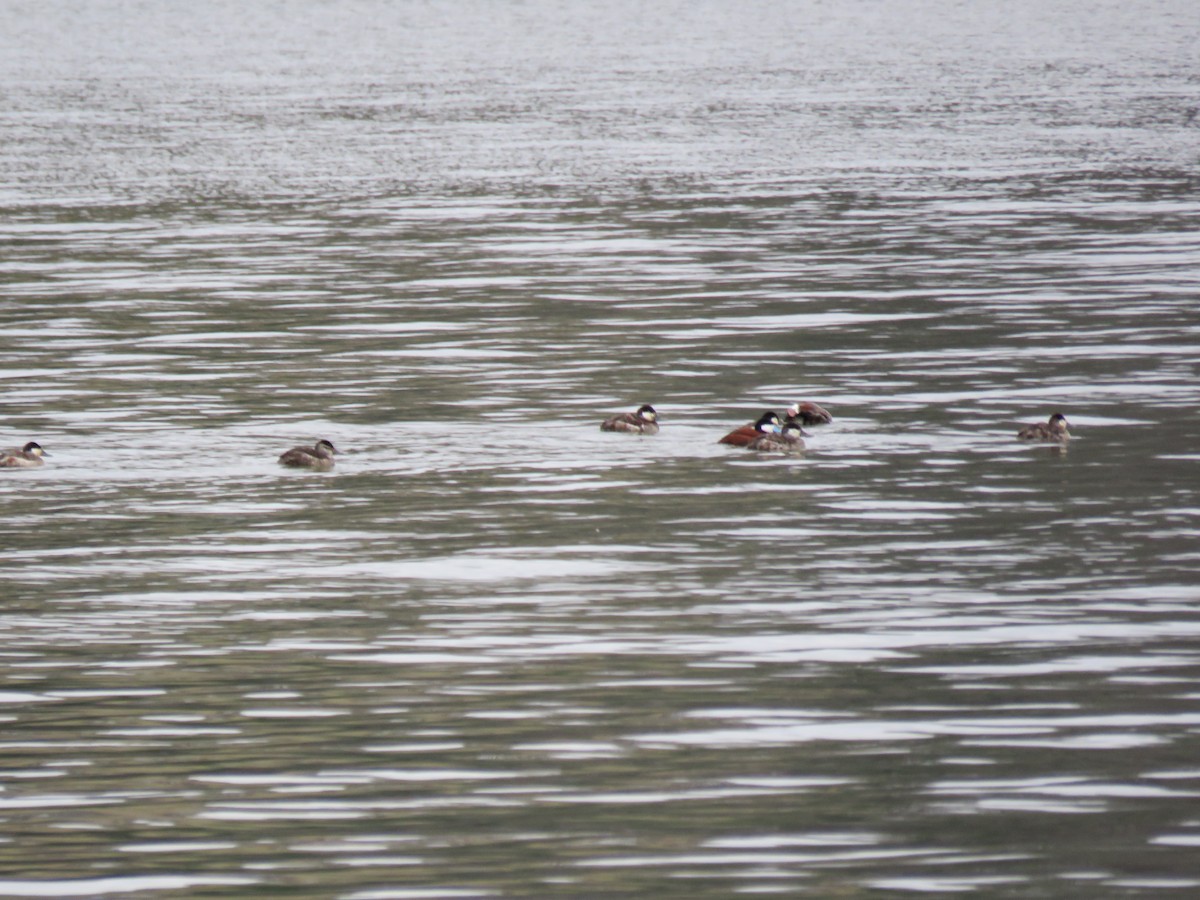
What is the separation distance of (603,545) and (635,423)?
15.5 feet

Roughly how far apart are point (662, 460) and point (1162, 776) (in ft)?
33.5

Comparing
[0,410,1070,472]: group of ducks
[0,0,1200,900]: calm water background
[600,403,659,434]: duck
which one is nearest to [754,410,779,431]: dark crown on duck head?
[0,410,1070,472]: group of ducks

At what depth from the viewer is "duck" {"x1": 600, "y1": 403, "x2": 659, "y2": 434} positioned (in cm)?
2289

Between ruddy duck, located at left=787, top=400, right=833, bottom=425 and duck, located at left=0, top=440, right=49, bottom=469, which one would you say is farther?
ruddy duck, located at left=787, top=400, right=833, bottom=425

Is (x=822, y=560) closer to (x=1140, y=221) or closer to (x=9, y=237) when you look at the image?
(x=1140, y=221)

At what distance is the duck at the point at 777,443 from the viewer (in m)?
22.0

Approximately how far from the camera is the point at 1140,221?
1623 inches

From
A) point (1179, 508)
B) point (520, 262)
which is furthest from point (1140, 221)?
point (1179, 508)

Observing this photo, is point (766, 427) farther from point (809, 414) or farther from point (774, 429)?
point (809, 414)

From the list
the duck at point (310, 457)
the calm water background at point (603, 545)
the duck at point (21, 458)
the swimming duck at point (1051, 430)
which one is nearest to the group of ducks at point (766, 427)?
the calm water background at point (603, 545)

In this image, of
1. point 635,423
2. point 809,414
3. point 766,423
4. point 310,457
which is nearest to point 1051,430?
point 809,414

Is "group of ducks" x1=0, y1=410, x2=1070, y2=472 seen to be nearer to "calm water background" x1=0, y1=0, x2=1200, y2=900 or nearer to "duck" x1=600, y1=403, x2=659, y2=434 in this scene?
"duck" x1=600, y1=403, x2=659, y2=434

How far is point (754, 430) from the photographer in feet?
72.8

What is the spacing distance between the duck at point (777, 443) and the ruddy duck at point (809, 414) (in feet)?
3.01
